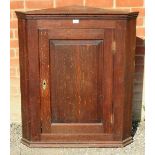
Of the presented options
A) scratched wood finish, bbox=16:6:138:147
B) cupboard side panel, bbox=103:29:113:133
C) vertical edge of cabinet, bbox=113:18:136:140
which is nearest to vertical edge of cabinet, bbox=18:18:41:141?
scratched wood finish, bbox=16:6:138:147

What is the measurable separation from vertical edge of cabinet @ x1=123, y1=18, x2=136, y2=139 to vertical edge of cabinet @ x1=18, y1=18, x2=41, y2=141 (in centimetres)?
83

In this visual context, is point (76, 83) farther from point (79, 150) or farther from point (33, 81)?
point (79, 150)

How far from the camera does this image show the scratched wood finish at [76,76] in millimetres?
3686

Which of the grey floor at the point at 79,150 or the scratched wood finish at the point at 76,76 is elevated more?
the scratched wood finish at the point at 76,76

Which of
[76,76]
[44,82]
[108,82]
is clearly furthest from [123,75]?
[44,82]

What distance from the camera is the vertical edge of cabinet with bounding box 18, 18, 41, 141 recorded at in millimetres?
3738

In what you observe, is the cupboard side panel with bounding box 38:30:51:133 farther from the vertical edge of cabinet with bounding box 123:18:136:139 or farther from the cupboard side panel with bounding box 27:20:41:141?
the vertical edge of cabinet with bounding box 123:18:136:139

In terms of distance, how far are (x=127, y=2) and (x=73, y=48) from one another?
3.11 ft

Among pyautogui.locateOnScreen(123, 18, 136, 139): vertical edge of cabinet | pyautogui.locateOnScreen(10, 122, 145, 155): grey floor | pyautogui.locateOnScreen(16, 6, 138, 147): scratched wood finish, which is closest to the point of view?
pyautogui.locateOnScreen(16, 6, 138, 147): scratched wood finish

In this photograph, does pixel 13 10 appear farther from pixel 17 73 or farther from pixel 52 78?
→ pixel 52 78

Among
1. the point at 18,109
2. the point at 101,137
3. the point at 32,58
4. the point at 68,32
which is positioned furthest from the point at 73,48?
the point at 18,109

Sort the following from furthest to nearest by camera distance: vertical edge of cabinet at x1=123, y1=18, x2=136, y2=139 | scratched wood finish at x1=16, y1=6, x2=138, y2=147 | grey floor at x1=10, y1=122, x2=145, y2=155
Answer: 1. grey floor at x1=10, y1=122, x2=145, y2=155
2. vertical edge of cabinet at x1=123, y1=18, x2=136, y2=139
3. scratched wood finish at x1=16, y1=6, x2=138, y2=147

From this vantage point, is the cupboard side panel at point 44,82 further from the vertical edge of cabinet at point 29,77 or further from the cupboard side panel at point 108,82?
the cupboard side panel at point 108,82

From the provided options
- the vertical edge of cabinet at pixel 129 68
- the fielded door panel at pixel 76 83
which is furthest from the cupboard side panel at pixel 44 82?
the vertical edge of cabinet at pixel 129 68
